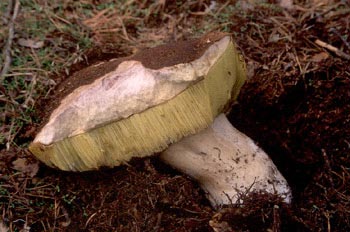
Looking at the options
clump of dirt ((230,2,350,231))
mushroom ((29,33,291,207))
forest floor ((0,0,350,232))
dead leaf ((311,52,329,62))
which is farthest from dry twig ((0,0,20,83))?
dead leaf ((311,52,329,62))

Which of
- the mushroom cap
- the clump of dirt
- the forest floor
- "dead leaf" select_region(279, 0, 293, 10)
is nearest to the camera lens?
the mushroom cap

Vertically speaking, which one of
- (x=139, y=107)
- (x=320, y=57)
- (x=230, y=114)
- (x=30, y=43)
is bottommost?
(x=230, y=114)

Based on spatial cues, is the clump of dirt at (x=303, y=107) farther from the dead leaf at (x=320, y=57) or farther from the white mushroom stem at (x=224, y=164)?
the white mushroom stem at (x=224, y=164)

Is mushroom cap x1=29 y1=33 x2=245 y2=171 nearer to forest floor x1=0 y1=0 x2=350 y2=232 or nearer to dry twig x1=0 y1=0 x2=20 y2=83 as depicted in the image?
forest floor x1=0 y1=0 x2=350 y2=232

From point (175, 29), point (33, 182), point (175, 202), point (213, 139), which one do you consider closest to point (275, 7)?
point (175, 29)

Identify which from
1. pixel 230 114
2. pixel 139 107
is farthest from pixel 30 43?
pixel 139 107

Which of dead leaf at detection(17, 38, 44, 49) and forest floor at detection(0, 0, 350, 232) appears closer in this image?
forest floor at detection(0, 0, 350, 232)

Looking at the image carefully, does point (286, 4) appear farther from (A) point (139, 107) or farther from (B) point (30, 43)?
(A) point (139, 107)
